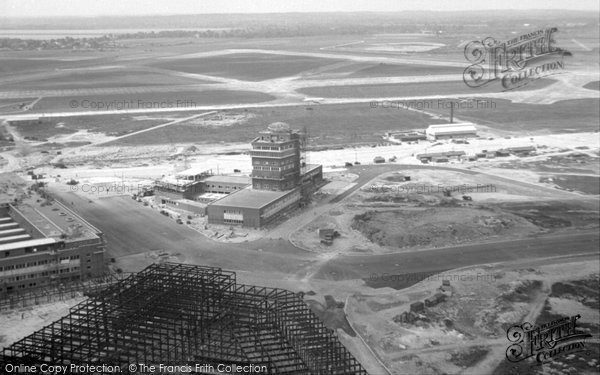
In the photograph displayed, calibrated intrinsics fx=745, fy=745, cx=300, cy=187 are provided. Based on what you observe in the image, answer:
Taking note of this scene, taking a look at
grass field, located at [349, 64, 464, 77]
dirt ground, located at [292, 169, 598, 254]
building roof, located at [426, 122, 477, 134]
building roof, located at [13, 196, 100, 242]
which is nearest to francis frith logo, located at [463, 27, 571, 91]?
grass field, located at [349, 64, 464, 77]

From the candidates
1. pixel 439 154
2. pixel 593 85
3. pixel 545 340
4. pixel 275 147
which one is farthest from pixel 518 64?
pixel 545 340

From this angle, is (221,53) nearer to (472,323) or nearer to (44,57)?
(44,57)

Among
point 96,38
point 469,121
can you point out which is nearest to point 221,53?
point 96,38

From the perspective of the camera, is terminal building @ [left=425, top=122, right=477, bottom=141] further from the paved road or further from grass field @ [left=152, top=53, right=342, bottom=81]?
grass field @ [left=152, top=53, right=342, bottom=81]

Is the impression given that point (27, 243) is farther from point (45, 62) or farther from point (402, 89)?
point (402, 89)

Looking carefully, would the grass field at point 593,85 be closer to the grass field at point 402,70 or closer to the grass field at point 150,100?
the grass field at point 402,70
